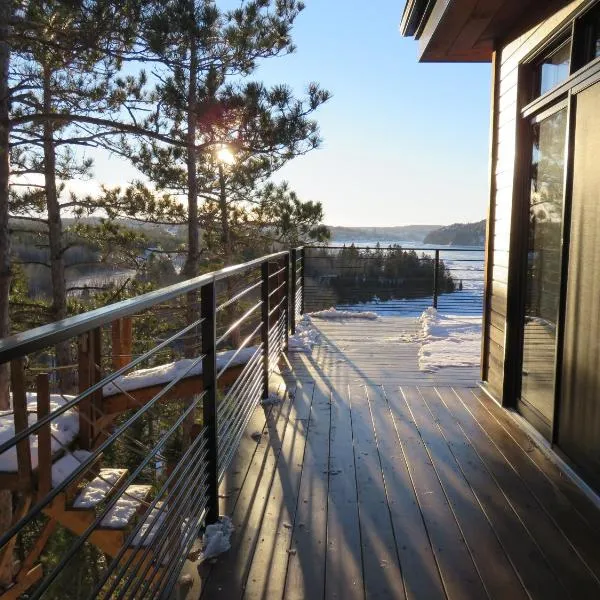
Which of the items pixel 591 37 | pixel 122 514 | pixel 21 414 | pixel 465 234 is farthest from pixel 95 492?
pixel 465 234

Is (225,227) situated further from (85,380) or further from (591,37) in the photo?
(591,37)

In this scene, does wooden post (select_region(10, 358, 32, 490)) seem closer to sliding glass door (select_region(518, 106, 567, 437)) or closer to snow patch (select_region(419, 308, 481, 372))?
sliding glass door (select_region(518, 106, 567, 437))

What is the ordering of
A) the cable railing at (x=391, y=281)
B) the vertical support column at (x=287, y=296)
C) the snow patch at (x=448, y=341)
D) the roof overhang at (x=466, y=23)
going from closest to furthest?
the roof overhang at (x=466, y=23)
the snow patch at (x=448, y=341)
the vertical support column at (x=287, y=296)
the cable railing at (x=391, y=281)

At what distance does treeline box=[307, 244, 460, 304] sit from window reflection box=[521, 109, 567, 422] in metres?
5.22

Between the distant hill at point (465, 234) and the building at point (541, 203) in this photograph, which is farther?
the distant hill at point (465, 234)

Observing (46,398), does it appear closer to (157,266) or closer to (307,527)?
(307,527)

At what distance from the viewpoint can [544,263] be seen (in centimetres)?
304

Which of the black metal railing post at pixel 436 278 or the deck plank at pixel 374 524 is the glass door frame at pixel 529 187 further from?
the black metal railing post at pixel 436 278

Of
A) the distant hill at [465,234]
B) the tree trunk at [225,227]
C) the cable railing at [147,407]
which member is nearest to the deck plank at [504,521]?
the cable railing at [147,407]

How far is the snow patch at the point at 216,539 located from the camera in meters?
1.95

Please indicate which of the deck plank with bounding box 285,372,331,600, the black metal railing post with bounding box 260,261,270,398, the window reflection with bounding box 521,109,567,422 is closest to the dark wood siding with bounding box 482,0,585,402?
the window reflection with bounding box 521,109,567,422

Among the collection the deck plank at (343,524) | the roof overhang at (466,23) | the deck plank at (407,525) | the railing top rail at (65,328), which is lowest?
the deck plank at (343,524)

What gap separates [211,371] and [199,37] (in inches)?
230

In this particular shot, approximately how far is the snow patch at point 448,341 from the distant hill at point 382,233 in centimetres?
504
